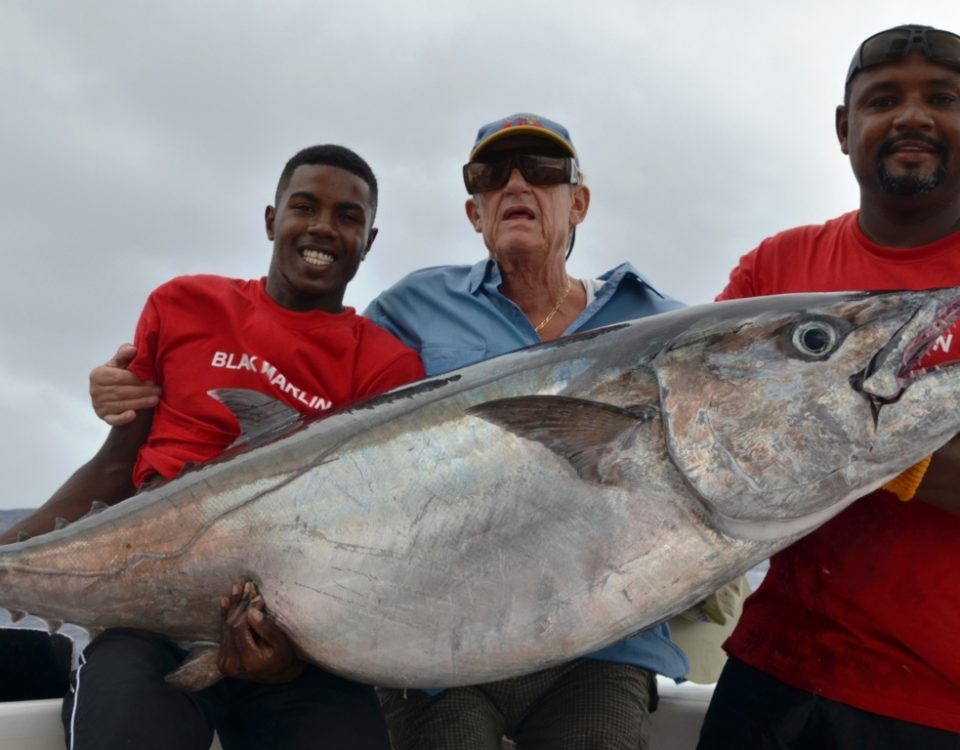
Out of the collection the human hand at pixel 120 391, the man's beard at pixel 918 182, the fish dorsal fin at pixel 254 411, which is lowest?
the fish dorsal fin at pixel 254 411

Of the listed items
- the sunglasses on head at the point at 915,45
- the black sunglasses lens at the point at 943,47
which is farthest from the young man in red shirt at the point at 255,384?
the black sunglasses lens at the point at 943,47

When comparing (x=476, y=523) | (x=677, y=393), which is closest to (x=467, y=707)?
(x=476, y=523)

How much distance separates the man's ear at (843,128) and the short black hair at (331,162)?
1.79m

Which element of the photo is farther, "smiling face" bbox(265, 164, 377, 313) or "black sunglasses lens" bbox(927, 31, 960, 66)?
"smiling face" bbox(265, 164, 377, 313)

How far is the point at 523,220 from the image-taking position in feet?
11.4

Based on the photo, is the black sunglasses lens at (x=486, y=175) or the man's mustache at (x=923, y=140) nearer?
the man's mustache at (x=923, y=140)

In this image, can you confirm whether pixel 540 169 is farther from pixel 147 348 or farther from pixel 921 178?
pixel 147 348

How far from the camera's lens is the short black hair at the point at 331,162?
3539 millimetres

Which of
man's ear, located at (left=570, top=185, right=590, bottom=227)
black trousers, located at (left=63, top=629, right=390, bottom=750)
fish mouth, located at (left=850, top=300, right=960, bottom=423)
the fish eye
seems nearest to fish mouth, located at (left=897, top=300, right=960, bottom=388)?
fish mouth, located at (left=850, top=300, right=960, bottom=423)

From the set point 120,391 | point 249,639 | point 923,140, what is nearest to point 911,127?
point 923,140

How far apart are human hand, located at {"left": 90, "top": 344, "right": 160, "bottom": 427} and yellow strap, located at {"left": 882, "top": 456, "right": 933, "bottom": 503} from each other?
7.78 feet

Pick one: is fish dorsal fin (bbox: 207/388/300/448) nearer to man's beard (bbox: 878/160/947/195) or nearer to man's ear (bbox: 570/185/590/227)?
man's ear (bbox: 570/185/590/227)

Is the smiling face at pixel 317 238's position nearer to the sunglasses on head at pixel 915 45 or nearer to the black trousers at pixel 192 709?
the black trousers at pixel 192 709

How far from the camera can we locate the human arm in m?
3.15
